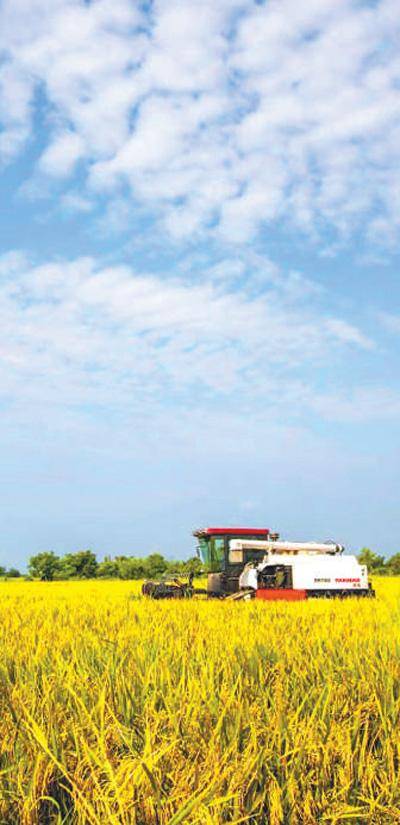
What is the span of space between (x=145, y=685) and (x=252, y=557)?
51.8 feet

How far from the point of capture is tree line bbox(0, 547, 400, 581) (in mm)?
46094

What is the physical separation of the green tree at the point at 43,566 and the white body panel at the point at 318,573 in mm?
33114

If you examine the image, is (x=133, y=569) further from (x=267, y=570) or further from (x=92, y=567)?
(x=267, y=570)

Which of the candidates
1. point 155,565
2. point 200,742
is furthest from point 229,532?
point 155,565

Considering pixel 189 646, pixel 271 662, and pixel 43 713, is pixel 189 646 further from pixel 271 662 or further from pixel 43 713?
pixel 43 713

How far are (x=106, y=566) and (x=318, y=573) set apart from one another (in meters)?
35.1

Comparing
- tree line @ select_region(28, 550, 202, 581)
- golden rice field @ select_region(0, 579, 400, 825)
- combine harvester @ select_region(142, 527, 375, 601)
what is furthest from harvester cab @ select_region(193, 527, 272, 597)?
tree line @ select_region(28, 550, 202, 581)

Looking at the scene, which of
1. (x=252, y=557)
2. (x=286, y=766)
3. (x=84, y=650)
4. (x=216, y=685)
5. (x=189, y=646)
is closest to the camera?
(x=286, y=766)

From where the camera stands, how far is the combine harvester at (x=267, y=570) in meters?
16.9

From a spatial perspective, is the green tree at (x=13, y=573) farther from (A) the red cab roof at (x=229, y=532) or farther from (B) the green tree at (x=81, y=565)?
(A) the red cab roof at (x=229, y=532)

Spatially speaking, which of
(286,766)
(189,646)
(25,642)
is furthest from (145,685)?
(25,642)

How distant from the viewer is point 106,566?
164 ft

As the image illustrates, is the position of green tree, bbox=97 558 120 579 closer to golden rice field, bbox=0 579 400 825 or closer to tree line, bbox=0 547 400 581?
tree line, bbox=0 547 400 581

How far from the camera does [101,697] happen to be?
10.1 feet
